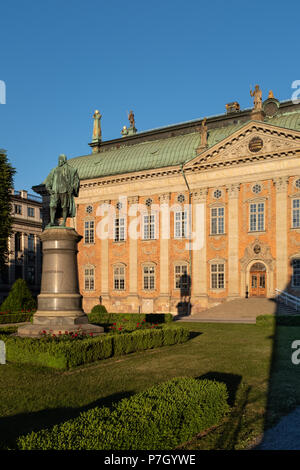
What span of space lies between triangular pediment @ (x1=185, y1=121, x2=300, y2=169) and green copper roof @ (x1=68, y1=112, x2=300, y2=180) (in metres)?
1.98

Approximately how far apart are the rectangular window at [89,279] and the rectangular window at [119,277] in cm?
297

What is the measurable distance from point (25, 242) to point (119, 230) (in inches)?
1215

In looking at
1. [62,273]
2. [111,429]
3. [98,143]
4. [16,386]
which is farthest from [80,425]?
[98,143]

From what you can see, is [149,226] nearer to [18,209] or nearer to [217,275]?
[217,275]

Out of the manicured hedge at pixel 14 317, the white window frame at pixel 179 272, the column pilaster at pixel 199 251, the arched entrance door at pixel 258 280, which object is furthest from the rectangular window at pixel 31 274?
the arched entrance door at pixel 258 280

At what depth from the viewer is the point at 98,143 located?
57.4 metres

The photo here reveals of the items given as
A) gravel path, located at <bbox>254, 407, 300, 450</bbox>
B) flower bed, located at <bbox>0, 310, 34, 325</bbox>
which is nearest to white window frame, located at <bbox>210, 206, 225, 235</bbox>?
flower bed, located at <bbox>0, 310, 34, 325</bbox>

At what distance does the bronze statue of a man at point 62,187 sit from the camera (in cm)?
1925

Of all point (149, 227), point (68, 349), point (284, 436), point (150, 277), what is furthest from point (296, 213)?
point (284, 436)

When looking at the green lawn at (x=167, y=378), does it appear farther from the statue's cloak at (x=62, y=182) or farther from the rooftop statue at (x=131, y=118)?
the rooftop statue at (x=131, y=118)

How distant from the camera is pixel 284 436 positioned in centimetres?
830

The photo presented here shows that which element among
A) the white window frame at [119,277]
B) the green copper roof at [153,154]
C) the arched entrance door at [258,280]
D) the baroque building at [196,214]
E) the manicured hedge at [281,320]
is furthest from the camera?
the white window frame at [119,277]
